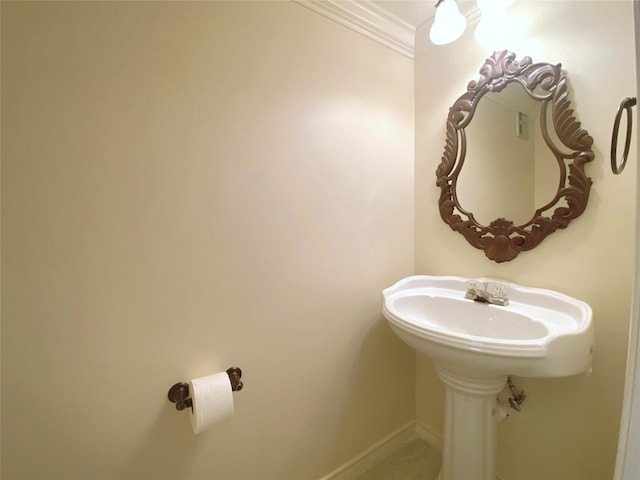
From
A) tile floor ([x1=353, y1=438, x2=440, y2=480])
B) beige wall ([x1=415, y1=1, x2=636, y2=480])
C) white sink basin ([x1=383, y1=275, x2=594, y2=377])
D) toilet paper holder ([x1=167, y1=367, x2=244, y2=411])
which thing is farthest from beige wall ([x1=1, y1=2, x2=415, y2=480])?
beige wall ([x1=415, y1=1, x2=636, y2=480])

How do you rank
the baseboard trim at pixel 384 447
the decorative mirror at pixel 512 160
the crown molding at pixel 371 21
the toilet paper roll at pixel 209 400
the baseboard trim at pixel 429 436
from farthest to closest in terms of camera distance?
the baseboard trim at pixel 429 436 < the baseboard trim at pixel 384 447 < the crown molding at pixel 371 21 < the decorative mirror at pixel 512 160 < the toilet paper roll at pixel 209 400

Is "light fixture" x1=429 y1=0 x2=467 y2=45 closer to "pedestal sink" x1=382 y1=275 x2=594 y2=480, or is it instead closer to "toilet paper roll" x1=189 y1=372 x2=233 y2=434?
"pedestal sink" x1=382 y1=275 x2=594 y2=480

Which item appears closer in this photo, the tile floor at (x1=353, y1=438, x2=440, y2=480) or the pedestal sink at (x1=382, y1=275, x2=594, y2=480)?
the pedestal sink at (x1=382, y1=275, x2=594, y2=480)

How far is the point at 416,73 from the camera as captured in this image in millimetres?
1328

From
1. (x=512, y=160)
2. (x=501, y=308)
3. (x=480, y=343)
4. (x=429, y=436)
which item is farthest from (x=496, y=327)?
(x=429, y=436)

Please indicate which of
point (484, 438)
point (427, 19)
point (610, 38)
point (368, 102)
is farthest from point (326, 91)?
point (484, 438)

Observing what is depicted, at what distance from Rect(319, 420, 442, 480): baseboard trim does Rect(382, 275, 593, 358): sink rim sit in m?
0.82

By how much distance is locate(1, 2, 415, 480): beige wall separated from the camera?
63 centimetres

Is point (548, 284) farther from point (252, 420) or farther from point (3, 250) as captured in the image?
point (3, 250)

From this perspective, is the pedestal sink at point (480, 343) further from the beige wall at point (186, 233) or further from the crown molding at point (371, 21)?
the crown molding at point (371, 21)

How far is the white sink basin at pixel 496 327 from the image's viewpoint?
0.66 metres

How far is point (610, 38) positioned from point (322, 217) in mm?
1122

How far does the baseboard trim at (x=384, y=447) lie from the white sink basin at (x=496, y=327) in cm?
73

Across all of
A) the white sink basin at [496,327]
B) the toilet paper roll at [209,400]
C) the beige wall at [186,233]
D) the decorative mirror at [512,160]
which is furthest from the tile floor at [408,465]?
the decorative mirror at [512,160]
